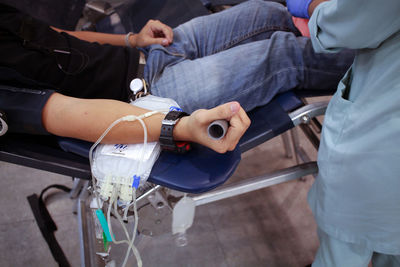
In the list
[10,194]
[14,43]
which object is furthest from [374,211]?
[10,194]

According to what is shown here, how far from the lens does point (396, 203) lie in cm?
56

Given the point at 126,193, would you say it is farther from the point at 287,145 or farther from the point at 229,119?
the point at 287,145

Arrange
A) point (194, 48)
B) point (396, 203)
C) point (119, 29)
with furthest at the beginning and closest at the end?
point (119, 29) → point (194, 48) → point (396, 203)

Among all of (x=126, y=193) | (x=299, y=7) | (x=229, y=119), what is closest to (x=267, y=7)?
(x=299, y=7)

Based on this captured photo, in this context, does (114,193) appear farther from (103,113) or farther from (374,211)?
(374,211)

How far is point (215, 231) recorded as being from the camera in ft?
3.83

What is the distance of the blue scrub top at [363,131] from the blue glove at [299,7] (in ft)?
1.03

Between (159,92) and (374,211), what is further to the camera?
(159,92)

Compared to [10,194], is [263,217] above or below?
below

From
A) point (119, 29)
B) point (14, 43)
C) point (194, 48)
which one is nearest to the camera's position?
point (14, 43)

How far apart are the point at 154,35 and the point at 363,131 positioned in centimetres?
77

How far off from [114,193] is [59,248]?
0.69m

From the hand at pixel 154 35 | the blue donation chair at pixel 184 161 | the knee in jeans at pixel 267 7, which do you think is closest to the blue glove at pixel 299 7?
the knee in jeans at pixel 267 7

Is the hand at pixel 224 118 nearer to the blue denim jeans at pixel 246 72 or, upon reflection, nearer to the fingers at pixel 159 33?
the blue denim jeans at pixel 246 72
